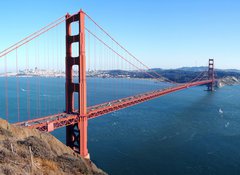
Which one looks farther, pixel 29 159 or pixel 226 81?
pixel 226 81

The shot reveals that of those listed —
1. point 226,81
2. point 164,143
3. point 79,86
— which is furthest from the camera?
point 226,81

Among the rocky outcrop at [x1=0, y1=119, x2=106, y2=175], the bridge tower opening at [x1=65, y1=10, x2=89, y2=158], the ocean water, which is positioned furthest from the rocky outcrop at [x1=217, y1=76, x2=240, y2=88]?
the rocky outcrop at [x1=0, y1=119, x2=106, y2=175]

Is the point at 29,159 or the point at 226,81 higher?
the point at 29,159

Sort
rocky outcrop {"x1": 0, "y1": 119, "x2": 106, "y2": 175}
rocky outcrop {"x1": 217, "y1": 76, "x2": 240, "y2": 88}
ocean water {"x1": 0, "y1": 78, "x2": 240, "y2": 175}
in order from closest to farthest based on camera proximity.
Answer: rocky outcrop {"x1": 0, "y1": 119, "x2": 106, "y2": 175} → ocean water {"x1": 0, "y1": 78, "x2": 240, "y2": 175} → rocky outcrop {"x1": 217, "y1": 76, "x2": 240, "y2": 88}

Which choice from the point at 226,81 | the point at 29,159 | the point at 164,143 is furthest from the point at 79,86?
the point at 226,81

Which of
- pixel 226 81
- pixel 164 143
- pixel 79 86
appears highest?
pixel 79 86

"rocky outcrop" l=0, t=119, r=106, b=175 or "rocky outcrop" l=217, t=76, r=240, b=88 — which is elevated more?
"rocky outcrop" l=0, t=119, r=106, b=175

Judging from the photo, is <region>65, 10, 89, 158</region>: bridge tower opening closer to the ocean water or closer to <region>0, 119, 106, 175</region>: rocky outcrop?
the ocean water

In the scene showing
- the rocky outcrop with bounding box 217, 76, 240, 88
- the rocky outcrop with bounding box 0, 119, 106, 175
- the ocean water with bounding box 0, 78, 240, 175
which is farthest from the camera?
the rocky outcrop with bounding box 217, 76, 240, 88

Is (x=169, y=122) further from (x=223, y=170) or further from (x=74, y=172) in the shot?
(x=74, y=172)

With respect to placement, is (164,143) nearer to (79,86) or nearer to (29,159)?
(79,86)

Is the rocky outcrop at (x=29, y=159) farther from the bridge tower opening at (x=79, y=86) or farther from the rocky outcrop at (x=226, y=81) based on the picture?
the rocky outcrop at (x=226, y=81)
